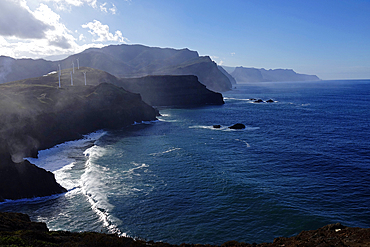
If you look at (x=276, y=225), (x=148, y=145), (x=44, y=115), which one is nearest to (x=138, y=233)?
(x=276, y=225)

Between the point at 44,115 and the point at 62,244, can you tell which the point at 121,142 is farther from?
the point at 62,244

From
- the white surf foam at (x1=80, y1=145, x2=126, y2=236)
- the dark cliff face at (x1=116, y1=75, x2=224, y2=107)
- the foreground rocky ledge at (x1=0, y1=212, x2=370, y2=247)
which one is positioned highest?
the dark cliff face at (x1=116, y1=75, x2=224, y2=107)

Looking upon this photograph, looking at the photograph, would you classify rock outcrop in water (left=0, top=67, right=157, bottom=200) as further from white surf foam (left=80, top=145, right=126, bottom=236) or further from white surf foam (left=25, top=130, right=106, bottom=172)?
white surf foam (left=80, top=145, right=126, bottom=236)

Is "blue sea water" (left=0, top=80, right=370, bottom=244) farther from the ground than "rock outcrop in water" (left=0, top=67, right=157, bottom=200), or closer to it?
closer to it

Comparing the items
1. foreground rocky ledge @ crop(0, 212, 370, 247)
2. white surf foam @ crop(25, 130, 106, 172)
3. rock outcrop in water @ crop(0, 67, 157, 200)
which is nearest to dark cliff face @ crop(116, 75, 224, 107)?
rock outcrop in water @ crop(0, 67, 157, 200)

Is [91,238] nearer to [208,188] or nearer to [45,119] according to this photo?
[208,188]

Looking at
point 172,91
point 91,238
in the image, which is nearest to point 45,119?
point 91,238

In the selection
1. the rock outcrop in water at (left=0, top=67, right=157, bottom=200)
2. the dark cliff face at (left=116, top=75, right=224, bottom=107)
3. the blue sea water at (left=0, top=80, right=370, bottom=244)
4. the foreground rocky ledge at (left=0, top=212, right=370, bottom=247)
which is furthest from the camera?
the dark cliff face at (left=116, top=75, right=224, bottom=107)

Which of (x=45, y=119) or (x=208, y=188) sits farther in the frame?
(x=45, y=119)
